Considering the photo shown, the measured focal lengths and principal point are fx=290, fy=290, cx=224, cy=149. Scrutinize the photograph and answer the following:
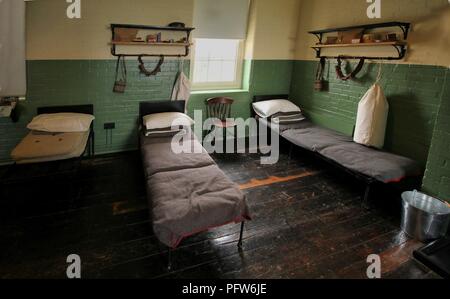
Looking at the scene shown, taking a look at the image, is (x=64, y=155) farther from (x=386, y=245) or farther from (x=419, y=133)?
(x=419, y=133)

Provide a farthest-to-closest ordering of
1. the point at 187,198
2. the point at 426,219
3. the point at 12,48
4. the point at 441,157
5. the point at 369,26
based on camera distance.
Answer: the point at 369,26
the point at 12,48
the point at 441,157
the point at 426,219
the point at 187,198

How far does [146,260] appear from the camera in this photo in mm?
2170

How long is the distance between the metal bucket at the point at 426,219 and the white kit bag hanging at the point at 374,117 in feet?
2.87

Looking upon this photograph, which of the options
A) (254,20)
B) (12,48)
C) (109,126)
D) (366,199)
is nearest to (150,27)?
(109,126)

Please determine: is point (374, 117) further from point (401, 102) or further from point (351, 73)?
point (351, 73)

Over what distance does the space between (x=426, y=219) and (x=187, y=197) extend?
2.03 metres

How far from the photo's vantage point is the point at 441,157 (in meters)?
2.69

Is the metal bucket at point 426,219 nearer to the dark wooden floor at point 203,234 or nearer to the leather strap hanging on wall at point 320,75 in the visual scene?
the dark wooden floor at point 203,234

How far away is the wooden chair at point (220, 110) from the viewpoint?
4394 millimetres

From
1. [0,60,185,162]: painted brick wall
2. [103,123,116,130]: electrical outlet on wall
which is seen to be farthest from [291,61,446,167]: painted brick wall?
[103,123,116,130]: electrical outlet on wall

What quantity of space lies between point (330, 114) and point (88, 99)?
134 inches

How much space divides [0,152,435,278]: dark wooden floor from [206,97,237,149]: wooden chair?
45.3 inches

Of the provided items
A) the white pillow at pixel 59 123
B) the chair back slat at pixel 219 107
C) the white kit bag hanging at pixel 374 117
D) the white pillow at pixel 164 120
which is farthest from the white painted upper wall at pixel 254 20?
the white pillow at pixel 164 120
